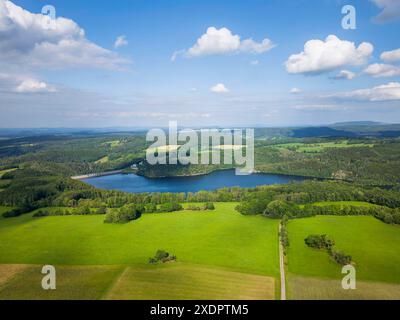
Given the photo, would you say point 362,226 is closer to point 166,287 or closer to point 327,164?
point 166,287

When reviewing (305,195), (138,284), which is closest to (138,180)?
(305,195)

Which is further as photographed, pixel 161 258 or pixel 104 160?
pixel 104 160

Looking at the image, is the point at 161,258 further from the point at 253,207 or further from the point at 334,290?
the point at 253,207

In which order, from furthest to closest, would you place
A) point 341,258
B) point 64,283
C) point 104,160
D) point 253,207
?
point 104,160
point 253,207
point 341,258
point 64,283

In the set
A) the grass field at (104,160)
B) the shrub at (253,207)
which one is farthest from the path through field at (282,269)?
the grass field at (104,160)

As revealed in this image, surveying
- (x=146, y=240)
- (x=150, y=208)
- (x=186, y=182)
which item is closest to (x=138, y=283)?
→ (x=146, y=240)

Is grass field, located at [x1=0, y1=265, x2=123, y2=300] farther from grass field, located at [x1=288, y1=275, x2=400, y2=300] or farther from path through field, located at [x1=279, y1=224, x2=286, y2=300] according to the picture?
grass field, located at [x1=288, y1=275, x2=400, y2=300]

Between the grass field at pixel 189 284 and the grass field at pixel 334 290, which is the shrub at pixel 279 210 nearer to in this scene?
the grass field at pixel 334 290

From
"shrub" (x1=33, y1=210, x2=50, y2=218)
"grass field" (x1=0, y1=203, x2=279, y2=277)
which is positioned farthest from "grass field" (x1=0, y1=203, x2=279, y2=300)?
"shrub" (x1=33, y1=210, x2=50, y2=218)
